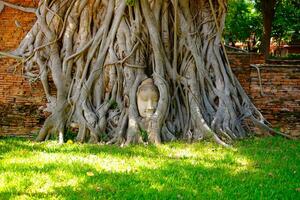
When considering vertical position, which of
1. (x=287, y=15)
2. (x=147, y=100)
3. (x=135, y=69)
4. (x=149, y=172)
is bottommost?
(x=149, y=172)

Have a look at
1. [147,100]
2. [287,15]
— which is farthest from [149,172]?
[287,15]

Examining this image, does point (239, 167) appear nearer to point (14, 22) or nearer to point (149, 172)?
point (149, 172)

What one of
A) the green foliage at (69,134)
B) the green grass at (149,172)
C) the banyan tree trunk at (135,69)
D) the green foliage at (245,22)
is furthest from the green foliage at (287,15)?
the green grass at (149,172)

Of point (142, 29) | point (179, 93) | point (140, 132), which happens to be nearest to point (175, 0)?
point (142, 29)

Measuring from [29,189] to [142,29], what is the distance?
3.76 metres

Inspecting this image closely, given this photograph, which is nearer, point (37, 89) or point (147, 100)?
point (147, 100)

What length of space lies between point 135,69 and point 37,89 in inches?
74.5

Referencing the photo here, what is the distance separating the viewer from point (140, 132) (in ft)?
20.9

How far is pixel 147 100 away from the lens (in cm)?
661

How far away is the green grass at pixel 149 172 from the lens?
12.8ft

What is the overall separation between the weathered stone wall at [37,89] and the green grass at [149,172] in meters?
1.90

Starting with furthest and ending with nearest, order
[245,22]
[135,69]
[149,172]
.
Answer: [245,22] < [135,69] < [149,172]

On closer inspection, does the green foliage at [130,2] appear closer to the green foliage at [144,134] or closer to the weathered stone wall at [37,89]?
the green foliage at [144,134]

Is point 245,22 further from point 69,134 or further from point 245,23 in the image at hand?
point 69,134
